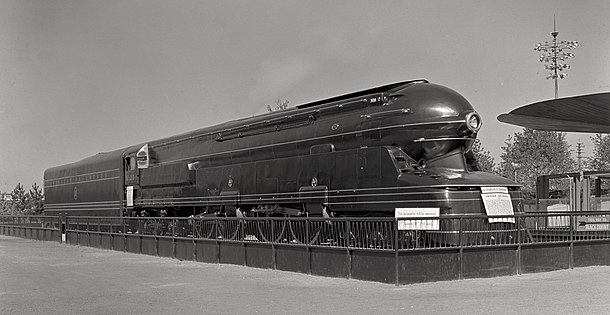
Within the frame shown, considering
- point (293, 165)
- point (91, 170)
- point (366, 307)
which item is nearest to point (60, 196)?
point (91, 170)

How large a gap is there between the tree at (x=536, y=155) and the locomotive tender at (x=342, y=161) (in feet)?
92.1

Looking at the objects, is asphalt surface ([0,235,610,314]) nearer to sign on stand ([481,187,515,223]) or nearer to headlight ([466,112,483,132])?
sign on stand ([481,187,515,223])

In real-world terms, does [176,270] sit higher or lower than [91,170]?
lower

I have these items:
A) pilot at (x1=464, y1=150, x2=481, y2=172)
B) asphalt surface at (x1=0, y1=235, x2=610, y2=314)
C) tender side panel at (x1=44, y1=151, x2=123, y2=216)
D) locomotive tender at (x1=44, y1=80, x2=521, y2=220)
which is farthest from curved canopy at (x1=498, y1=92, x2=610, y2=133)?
tender side panel at (x1=44, y1=151, x2=123, y2=216)

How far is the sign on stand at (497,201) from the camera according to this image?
13.4 meters

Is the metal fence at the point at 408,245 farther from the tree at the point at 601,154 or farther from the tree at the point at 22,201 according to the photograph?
the tree at the point at 22,201

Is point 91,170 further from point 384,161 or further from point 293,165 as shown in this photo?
point 384,161

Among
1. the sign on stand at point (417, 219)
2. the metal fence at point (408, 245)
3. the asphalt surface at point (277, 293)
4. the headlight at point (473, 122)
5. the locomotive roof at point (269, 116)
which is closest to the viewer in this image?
→ the asphalt surface at point (277, 293)

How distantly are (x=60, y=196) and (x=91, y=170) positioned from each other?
6198 millimetres

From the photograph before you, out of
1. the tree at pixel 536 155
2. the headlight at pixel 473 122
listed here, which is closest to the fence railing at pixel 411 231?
the headlight at pixel 473 122

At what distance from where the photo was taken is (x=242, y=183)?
64.1 feet

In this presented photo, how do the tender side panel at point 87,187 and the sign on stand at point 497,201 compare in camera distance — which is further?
the tender side panel at point 87,187

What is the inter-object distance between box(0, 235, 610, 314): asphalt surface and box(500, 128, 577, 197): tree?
3358cm

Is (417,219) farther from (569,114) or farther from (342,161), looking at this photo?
(569,114)
